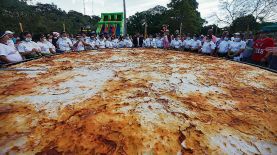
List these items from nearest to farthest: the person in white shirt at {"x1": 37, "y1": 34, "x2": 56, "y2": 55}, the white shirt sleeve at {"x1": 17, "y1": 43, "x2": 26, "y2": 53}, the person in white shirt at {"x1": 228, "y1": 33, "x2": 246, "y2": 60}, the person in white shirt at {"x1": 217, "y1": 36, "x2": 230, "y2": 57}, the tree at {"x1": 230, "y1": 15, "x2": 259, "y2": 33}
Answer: the white shirt sleeve at {"x1": 17, "y1": 43, "x2": 26, "y2": 53}, the person in white shirt at {"x1": 37, "y1": 34, "x2": 56, "y2": 55}, the person in white shirt at {"x1": 228, "y1": 33, "x2": 246, "y2": 60}, the person in white shirt at {"x1": 217, "y1": 36, "x2": 230, "y2": 57}, the tree at {"x1": 230, "y1": 15, "x2": 259, "y2": 33}

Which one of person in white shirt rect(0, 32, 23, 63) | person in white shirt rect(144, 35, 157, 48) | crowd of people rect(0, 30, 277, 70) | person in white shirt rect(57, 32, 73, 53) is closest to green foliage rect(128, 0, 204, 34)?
person in white shirt rect(144, 35, 157, 48)

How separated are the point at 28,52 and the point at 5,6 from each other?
25432 millimetres

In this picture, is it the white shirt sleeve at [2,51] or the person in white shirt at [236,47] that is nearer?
the white shirt sleeve at [2,51]

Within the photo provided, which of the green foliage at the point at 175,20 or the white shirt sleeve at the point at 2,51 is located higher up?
the green foliage at the point at 175,20

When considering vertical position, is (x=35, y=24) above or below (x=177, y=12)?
below

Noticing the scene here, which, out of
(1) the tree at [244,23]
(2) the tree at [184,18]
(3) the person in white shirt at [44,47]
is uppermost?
(2) the tree at [184,18]

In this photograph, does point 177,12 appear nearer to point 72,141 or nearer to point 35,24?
point 35,24

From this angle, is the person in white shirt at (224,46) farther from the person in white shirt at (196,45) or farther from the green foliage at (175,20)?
the green foliage at (175,20)

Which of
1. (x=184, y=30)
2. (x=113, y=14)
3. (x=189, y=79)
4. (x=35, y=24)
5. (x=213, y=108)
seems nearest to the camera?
(x=213, y=108)

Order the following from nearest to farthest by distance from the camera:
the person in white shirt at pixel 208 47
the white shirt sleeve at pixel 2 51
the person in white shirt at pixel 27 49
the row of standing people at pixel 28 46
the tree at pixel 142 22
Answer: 1. the white shirt sleeve at pixel 2 51
2. the row of standing people at pixel 28 46
3. the person in white shirt at pixel 27 49
4. the person in white shirt at pixel 208 47
5. the tree at pixel 142 22

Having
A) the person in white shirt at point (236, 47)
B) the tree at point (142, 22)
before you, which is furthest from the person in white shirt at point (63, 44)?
the tree at point (142, 22)

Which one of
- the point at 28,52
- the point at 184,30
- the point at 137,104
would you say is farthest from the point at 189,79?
the point at 184,30

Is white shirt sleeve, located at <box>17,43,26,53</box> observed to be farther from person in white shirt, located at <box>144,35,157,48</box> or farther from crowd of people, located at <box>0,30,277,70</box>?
person in white shirt, located at <box>144,35,157,48</box>

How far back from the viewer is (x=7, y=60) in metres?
3.87
